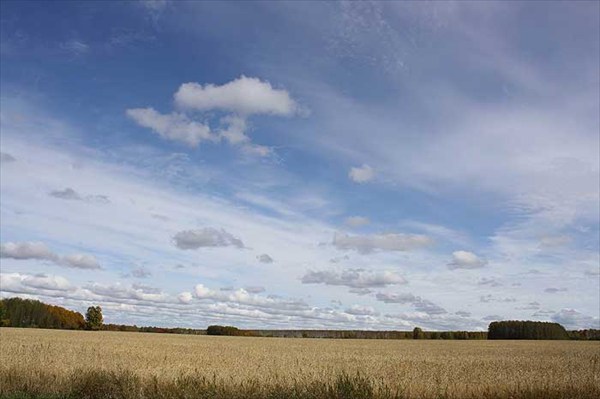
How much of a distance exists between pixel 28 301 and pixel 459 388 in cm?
15009

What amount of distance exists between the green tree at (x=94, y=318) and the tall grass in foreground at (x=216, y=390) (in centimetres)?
11403

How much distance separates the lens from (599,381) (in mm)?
20531

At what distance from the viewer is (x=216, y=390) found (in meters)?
16.0

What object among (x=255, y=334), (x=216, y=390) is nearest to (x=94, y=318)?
(x=255, y=334)

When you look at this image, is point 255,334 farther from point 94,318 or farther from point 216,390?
point 216,390

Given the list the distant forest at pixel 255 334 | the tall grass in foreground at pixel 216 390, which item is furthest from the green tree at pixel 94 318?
the tall grass in foreground at pixel 216 390

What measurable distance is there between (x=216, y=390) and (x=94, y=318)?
120m

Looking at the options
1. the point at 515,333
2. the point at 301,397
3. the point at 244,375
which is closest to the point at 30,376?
the point at 244,375

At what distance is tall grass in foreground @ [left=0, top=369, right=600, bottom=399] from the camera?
1491 centimetres

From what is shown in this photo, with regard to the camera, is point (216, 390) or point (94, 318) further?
point (94, 318)

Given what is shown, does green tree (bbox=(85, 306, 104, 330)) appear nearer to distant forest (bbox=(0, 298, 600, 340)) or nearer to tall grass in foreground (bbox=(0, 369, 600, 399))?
distant forest (bbox=(0, 298, 600, 340))

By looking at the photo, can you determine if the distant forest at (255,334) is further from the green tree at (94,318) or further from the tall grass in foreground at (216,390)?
the tall grass in foreground at (216,390)

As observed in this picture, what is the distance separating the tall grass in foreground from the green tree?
374ft

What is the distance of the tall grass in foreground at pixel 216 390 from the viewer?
14.9m
